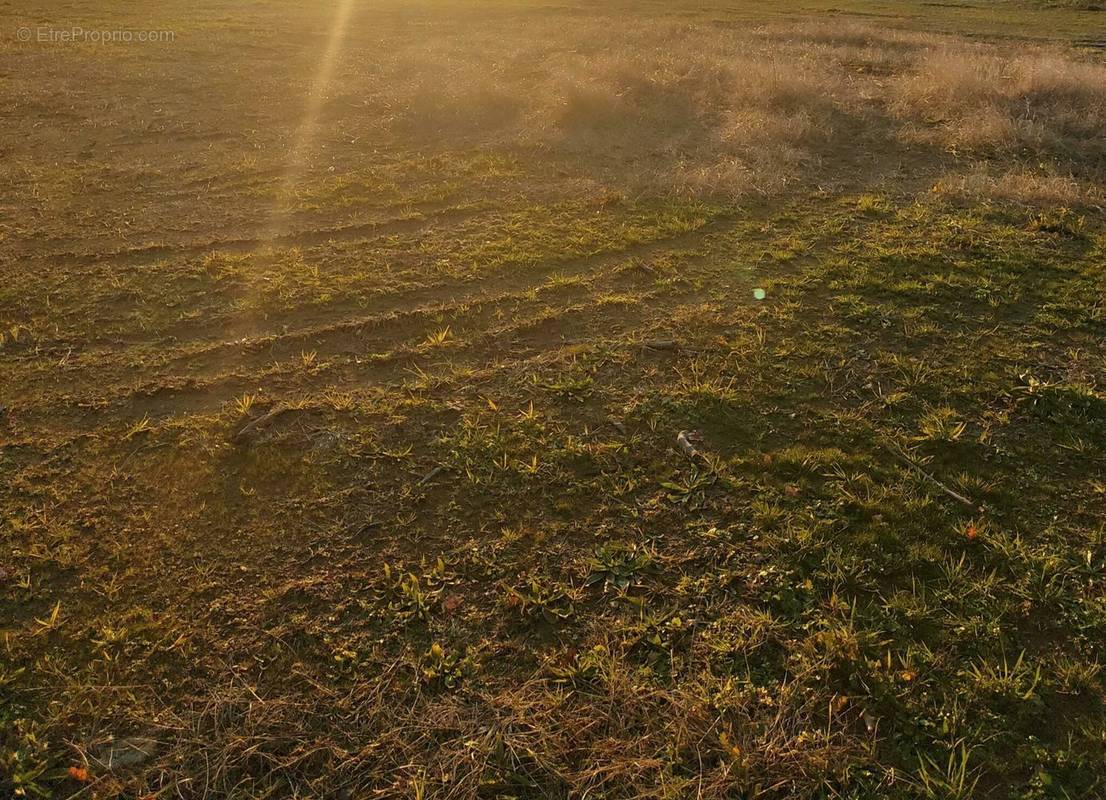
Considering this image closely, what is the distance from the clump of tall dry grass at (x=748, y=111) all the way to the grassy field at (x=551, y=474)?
26cm

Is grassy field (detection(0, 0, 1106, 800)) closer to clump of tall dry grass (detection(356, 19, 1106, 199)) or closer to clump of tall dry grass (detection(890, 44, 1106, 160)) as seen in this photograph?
clump of tall dry grass (detection(356, 19, 1106, 199))

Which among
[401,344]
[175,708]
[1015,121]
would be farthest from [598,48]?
[175,708]

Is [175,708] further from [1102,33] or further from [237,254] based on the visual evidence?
[1102,33]

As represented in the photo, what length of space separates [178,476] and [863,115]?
1127cm

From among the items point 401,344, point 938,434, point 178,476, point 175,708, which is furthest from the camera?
point 401,344

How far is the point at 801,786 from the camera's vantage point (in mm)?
2633

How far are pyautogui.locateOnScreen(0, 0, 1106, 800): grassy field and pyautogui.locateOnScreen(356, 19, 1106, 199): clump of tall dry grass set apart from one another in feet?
0.86

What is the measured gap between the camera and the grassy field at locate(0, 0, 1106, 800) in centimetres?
280

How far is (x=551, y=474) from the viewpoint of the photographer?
4.11 meters

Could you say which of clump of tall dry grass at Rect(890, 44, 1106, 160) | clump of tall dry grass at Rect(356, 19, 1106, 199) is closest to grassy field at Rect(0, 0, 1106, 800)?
clump of tall dry grass at Rect(356, 19, 1106, 199)

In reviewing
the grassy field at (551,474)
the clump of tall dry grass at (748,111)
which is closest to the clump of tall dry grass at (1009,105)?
the clump of tall dry grass at (748,111)

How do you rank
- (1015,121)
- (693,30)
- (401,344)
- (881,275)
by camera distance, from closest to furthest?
(401,344) < (881,275) < (1015,121) < (693,30)

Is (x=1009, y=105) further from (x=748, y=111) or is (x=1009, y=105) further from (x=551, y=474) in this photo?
(x=551, y=474)

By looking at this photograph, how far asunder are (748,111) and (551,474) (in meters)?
8.98
